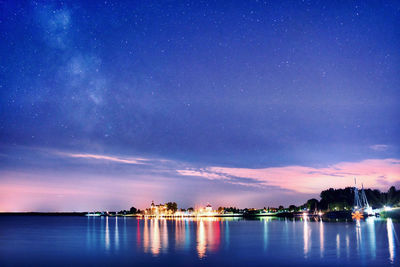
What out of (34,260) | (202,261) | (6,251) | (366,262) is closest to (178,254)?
(202,261)

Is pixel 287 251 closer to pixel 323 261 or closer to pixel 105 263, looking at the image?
pixel 323 261

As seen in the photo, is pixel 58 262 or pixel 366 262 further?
pixel 58 262

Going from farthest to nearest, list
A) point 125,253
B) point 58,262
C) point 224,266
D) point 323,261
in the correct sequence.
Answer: point 125,253
point 58,262
point 323,261
point 224,266

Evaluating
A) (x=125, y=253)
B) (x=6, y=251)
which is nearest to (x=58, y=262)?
(x=125, y=253)

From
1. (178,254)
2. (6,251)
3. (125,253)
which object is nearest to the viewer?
(178,254)

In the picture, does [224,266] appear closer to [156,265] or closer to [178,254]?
[156,265]

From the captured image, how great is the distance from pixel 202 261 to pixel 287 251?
15.7m

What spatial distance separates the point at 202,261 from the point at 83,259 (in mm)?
15746

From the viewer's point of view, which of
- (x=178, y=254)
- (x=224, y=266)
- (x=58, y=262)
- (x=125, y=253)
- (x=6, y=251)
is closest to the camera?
(x=224, y=266)

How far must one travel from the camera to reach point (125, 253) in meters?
55.3

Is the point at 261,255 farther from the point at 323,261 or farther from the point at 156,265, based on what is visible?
the point at 156,265

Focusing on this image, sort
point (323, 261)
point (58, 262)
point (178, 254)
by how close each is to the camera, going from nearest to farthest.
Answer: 1. point (323, 261)
2. point (58, 262)
3. point (178, 254)

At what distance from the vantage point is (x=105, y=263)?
4641 centimetres

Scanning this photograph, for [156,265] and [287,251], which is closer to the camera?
[156,265]
